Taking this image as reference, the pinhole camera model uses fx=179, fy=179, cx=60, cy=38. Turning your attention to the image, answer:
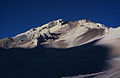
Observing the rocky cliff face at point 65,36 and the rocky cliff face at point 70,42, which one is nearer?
the rocky cliff face at point 70,42

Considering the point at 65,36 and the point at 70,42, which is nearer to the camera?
the point at 70,42

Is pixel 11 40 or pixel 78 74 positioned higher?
pixel 11 40

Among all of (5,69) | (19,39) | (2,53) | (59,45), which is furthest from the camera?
(19,39)

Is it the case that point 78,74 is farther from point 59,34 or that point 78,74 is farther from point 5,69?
point 59,34

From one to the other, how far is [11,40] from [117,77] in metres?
53.3

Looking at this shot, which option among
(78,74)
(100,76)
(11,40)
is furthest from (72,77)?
(11,40)

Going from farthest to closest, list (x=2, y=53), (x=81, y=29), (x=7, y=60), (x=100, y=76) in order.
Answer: (x=81, y=29) → (x=2, y=53) → (x=7, y=60) → (x=100, y=76)

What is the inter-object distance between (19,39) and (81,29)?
82.8 ft

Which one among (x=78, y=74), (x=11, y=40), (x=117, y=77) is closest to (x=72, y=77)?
(x=78, y=74)

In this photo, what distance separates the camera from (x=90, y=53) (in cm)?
3594

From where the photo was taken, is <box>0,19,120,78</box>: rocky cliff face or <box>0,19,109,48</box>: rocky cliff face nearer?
<box>0,19,120,78</box>: rocky cliff face

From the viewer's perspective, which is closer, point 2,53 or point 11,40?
point 2,53

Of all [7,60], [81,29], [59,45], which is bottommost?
[7,60]

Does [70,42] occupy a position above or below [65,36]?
below
